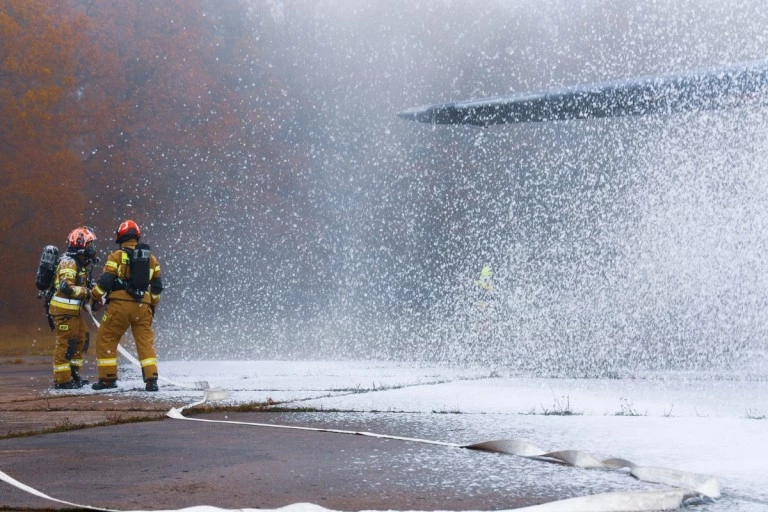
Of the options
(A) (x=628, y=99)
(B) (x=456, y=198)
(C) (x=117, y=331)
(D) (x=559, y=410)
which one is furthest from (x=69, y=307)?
(B) (x=456, y=198)

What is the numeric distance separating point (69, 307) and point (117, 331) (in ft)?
2.05

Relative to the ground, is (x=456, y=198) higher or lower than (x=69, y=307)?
higher

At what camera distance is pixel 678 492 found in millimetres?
3791

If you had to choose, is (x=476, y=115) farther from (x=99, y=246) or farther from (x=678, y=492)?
(x=99, y=246)

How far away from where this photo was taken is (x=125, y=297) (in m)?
10.4

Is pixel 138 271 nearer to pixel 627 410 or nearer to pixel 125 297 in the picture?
pixel 125 297

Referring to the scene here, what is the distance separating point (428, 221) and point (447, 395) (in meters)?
32.0

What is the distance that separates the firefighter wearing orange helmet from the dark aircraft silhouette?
4.54 metres

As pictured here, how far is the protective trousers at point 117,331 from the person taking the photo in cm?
1027

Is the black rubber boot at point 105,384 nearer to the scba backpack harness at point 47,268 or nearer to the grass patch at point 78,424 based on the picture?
the scba backpack harness at point 47,268

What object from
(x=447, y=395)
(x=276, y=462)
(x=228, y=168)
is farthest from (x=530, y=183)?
(x=276, y=462)

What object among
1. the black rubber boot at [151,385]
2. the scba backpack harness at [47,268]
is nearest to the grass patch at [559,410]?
the black rubber boot at [151,385]

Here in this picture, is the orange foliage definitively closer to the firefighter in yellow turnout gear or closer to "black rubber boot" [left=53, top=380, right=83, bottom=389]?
"black rubber boot" [left=53, top=380, right=83, bottom=389]

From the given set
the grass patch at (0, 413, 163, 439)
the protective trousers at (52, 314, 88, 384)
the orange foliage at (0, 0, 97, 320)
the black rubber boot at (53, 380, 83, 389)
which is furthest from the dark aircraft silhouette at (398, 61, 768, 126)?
the orange foliage at (0, 0, 97, 320)
